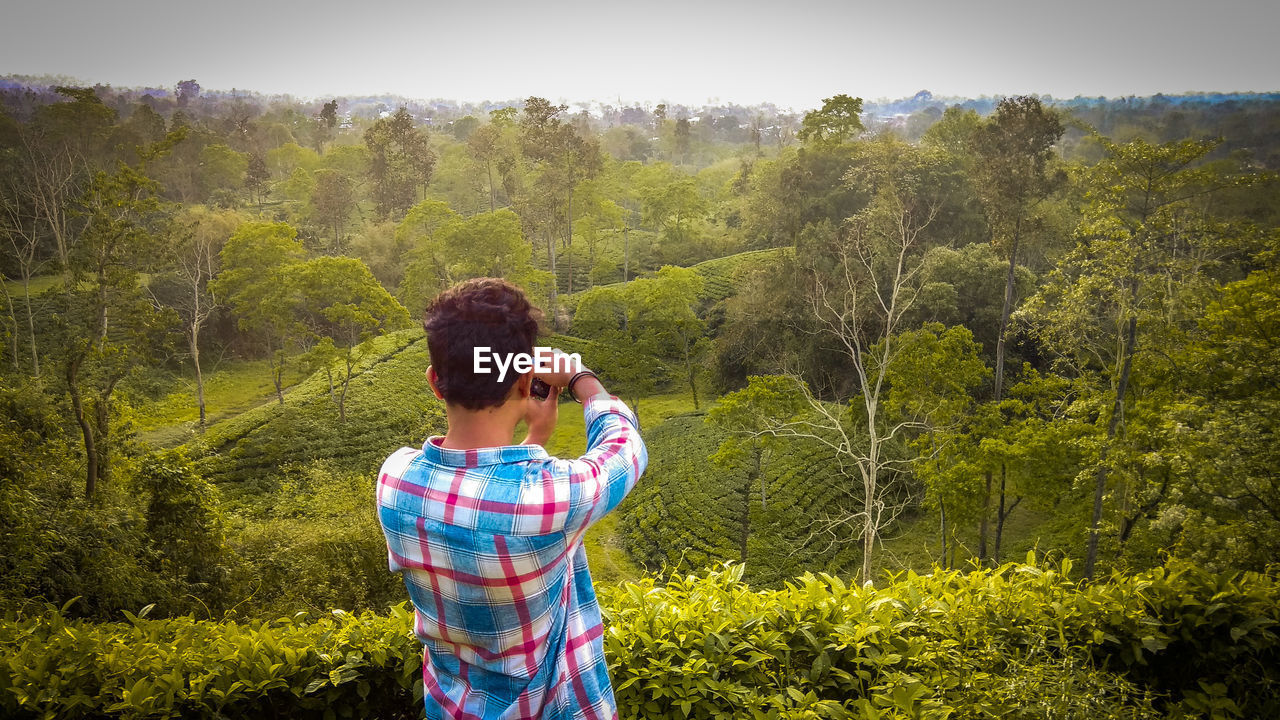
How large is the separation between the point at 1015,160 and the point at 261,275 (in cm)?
2133

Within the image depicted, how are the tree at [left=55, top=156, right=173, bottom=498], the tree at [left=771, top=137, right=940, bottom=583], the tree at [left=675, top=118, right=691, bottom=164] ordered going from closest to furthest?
the tree at [left=55, top=156, right=173, bottom=498], the tree at [left=771, top=137, right=940, bottom=583], the tree at [left=675, top=118, right=691, bottom=164]

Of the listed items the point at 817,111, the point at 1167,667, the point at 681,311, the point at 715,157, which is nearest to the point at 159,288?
the point at 681,311

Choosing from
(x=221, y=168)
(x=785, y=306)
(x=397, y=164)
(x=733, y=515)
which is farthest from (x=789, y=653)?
(x=221, y=168)

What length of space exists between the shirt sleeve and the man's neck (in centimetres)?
12

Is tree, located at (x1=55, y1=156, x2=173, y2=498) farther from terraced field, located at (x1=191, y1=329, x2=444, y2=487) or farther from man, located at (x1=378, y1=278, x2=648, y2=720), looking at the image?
man, located at (x1=378, y1=278, x2=648, y2=720)

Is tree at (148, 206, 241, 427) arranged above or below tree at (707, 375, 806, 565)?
above

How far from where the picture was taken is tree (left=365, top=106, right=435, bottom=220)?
30562mm

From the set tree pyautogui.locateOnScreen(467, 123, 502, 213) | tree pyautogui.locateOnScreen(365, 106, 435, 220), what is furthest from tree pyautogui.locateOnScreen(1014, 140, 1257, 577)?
tree pyautogui.locateOnScreen(365, 106, 435, 220)

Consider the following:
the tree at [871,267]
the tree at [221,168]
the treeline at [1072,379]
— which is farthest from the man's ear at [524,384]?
the tree at [221,168]

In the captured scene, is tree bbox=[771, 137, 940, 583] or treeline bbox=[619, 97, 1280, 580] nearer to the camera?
treeline bbox=[619, 97, 1280, 580]

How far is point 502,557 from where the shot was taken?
3.99ft

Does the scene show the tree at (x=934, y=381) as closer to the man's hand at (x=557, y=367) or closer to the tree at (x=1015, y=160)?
the tree at (x=1015, y=160)

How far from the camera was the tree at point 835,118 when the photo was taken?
27.4 m

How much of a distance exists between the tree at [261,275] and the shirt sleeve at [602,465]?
21.4 metres
